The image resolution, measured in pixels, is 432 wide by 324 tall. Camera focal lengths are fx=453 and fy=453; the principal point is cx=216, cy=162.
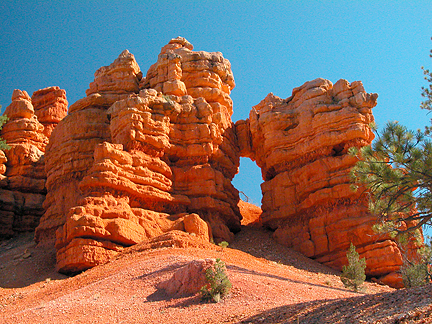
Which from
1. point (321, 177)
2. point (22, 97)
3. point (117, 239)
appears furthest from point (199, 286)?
point (22, 97)

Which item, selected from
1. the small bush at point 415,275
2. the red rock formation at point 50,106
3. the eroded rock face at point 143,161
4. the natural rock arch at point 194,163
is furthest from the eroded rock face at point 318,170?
the red rock formation at point 50,106

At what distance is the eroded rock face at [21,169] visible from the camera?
3488 centimetres

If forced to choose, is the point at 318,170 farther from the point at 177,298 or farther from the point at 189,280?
the point at 177,298

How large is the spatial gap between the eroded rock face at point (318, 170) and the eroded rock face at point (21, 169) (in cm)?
1796

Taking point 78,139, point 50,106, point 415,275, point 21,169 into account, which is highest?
point 50,106

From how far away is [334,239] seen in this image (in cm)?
2592

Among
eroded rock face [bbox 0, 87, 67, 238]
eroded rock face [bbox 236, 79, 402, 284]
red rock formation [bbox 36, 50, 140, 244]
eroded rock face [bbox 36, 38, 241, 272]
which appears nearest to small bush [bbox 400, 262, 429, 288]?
eroded rock face [bbox 236, 79, 402, 284]

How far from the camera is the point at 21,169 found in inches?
1433

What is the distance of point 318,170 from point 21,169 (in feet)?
77.1

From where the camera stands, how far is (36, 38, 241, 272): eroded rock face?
2277 centimetres

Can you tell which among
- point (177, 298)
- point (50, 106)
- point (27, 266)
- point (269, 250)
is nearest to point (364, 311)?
point (177, 298)

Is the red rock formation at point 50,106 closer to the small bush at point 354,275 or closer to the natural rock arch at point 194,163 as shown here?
the natural rock arch at point 194,163

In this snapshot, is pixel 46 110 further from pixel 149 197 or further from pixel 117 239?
pixel 117 239

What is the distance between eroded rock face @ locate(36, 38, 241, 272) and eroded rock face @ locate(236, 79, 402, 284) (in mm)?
2776
